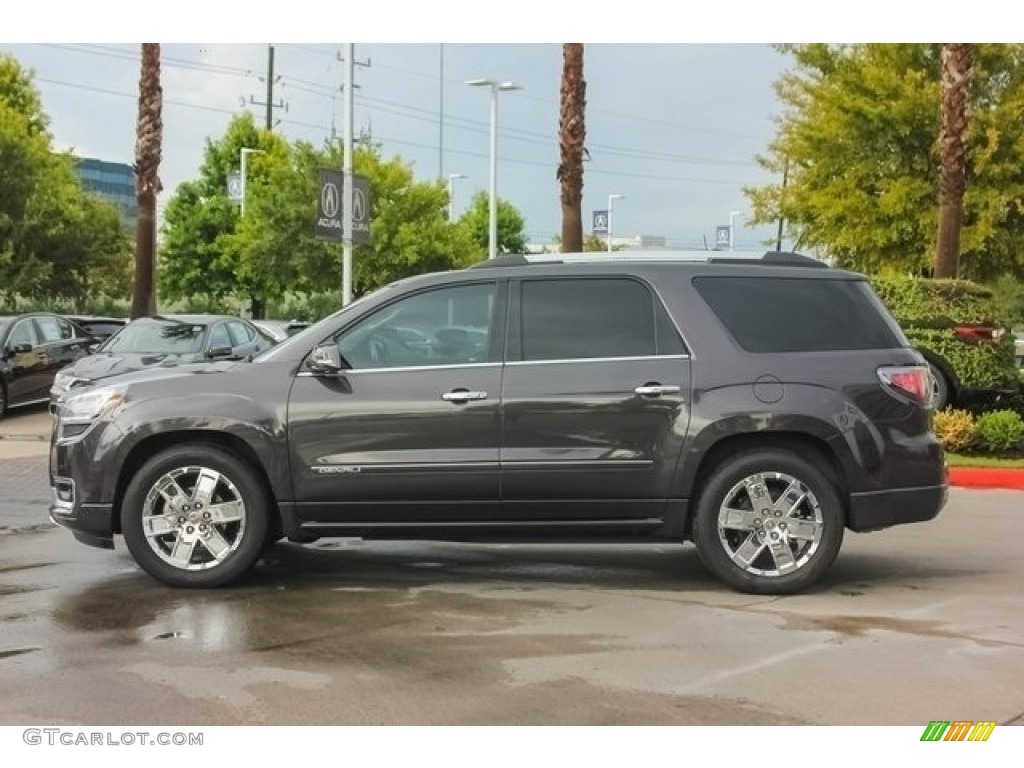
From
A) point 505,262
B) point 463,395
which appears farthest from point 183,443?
point 505,262

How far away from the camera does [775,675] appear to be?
5078 mm

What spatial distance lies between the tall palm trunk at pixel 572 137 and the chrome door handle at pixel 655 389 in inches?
540

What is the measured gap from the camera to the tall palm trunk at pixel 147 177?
2203 centimetres

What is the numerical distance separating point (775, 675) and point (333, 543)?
12.6 feet

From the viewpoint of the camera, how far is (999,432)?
41.1 ft

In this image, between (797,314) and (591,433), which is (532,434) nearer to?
(591,433)

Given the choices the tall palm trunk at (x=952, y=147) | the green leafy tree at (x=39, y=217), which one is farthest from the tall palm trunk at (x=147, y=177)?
the tall palm trunk at (x=952, y=147)

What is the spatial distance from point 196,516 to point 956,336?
9939 mm

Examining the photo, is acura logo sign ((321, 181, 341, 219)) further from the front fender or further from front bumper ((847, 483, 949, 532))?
front bumper ((847, 483, 949, 532))

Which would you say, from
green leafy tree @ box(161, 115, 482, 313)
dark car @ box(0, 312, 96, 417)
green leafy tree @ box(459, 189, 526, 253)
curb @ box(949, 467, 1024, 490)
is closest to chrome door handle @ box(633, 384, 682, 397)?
curb @ box(949, 467, 1024, 490)

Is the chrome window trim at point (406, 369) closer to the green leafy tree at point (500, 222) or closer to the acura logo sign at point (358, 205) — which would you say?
the acura logo sign at point (358, 205)

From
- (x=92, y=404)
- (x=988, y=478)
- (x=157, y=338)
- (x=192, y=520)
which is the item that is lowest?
(x=988, y=478)

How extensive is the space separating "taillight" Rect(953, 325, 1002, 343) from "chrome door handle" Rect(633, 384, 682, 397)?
844 cm

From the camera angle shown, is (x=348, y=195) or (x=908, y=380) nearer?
(x=908, y=380)
